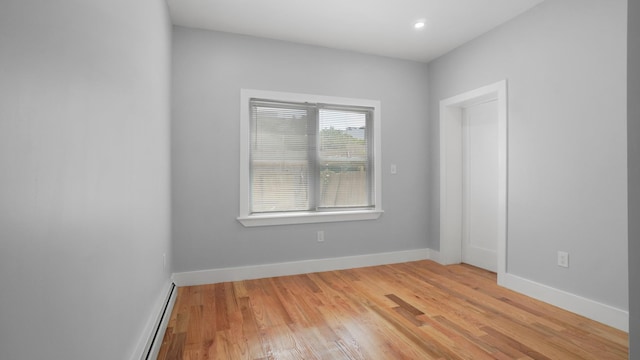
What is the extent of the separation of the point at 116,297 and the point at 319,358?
3.68ft

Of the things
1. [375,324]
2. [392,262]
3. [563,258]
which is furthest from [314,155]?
[563,258]

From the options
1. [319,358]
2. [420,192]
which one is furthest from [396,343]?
[420,192]

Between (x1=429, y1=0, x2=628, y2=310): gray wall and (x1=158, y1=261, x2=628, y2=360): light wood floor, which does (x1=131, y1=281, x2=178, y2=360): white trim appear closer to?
(x1=158, y1=261, x2=628, y2=360): light wood floor

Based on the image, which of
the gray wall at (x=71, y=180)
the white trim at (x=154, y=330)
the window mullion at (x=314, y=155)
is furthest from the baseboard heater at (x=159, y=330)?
the window mullion at (x=314, y=155)

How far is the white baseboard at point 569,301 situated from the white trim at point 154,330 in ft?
9.67

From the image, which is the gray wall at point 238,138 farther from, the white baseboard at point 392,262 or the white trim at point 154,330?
the white trim at point 154,330

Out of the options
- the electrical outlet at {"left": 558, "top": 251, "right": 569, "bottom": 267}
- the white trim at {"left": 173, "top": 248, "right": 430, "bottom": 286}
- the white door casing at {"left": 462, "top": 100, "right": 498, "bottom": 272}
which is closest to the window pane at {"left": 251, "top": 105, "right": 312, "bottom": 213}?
the white trim at {"left": 173, "top": 248, "right": 430, "bottom": 286}

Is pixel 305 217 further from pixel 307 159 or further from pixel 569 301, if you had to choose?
pixel 569 301

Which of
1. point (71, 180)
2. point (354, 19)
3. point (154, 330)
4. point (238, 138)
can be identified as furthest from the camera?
point (238, 138)

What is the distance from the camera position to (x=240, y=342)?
1.98 metres

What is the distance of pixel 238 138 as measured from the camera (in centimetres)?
319

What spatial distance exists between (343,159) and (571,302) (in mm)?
2411
